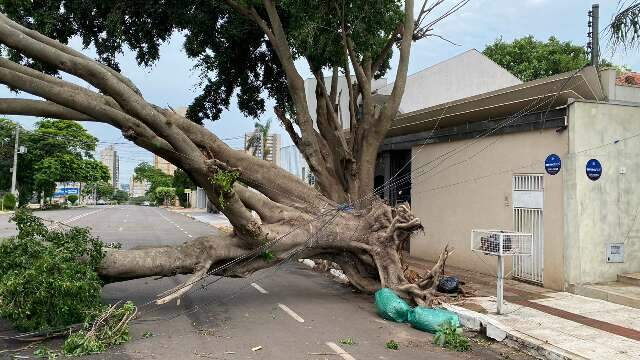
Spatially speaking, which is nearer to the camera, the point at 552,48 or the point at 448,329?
the point at 448,329

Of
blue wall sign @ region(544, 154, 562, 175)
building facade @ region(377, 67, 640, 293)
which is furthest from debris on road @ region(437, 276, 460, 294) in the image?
blue wall sign @ region(544, 154, 562, 175)

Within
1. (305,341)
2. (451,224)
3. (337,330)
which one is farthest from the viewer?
(451,224)

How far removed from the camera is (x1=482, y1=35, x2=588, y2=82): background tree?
33.8m

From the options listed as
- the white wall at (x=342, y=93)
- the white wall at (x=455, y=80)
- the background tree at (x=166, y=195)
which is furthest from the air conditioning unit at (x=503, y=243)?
the background tree at (x=166, y=195)

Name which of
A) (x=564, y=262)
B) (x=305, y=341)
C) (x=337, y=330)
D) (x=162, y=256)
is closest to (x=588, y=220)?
(x=564, y=262)

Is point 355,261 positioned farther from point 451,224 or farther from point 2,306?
point 2,306

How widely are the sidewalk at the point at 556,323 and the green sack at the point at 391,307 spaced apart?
98cm

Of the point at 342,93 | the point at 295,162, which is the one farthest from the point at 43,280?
the point at 295,162

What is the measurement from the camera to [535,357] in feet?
24.7

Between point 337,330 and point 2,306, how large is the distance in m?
4.87

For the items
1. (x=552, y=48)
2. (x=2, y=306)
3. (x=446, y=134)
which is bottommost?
(x=2, y=306)

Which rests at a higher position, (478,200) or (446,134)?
(446,134)

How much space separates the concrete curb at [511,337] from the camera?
735cm

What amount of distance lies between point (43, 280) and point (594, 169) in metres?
10.5
